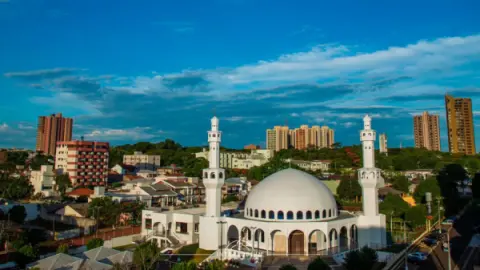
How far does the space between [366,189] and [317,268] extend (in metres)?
12.4

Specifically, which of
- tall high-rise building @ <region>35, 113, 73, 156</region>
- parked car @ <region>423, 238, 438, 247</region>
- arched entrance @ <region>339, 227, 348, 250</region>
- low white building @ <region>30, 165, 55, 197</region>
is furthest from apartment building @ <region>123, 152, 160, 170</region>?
parked car @ <region>423, 238, 438, 247</region>

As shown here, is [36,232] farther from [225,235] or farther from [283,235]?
[283,235]

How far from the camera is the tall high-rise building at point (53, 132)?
124m

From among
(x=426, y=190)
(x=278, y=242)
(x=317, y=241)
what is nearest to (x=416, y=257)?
(x=317, y=241)

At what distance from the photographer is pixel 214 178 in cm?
3428

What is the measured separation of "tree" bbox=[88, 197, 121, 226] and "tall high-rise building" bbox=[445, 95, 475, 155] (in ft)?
355

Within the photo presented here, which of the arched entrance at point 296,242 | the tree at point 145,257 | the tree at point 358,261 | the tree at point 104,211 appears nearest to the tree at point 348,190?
the arched entrance at point 296,242

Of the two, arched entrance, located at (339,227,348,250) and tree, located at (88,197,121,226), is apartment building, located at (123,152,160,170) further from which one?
arched entrance, located at (339,227,348,250)

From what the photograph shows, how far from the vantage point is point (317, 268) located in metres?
23.0

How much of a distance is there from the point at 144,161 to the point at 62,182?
41468 millimetres

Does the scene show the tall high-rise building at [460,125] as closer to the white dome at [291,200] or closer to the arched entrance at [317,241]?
the white dome at [291,200]

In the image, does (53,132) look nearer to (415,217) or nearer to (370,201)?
(415,217)

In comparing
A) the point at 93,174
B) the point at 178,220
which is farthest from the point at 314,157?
the point at 178,220

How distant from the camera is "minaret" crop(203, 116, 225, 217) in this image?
33688mm
